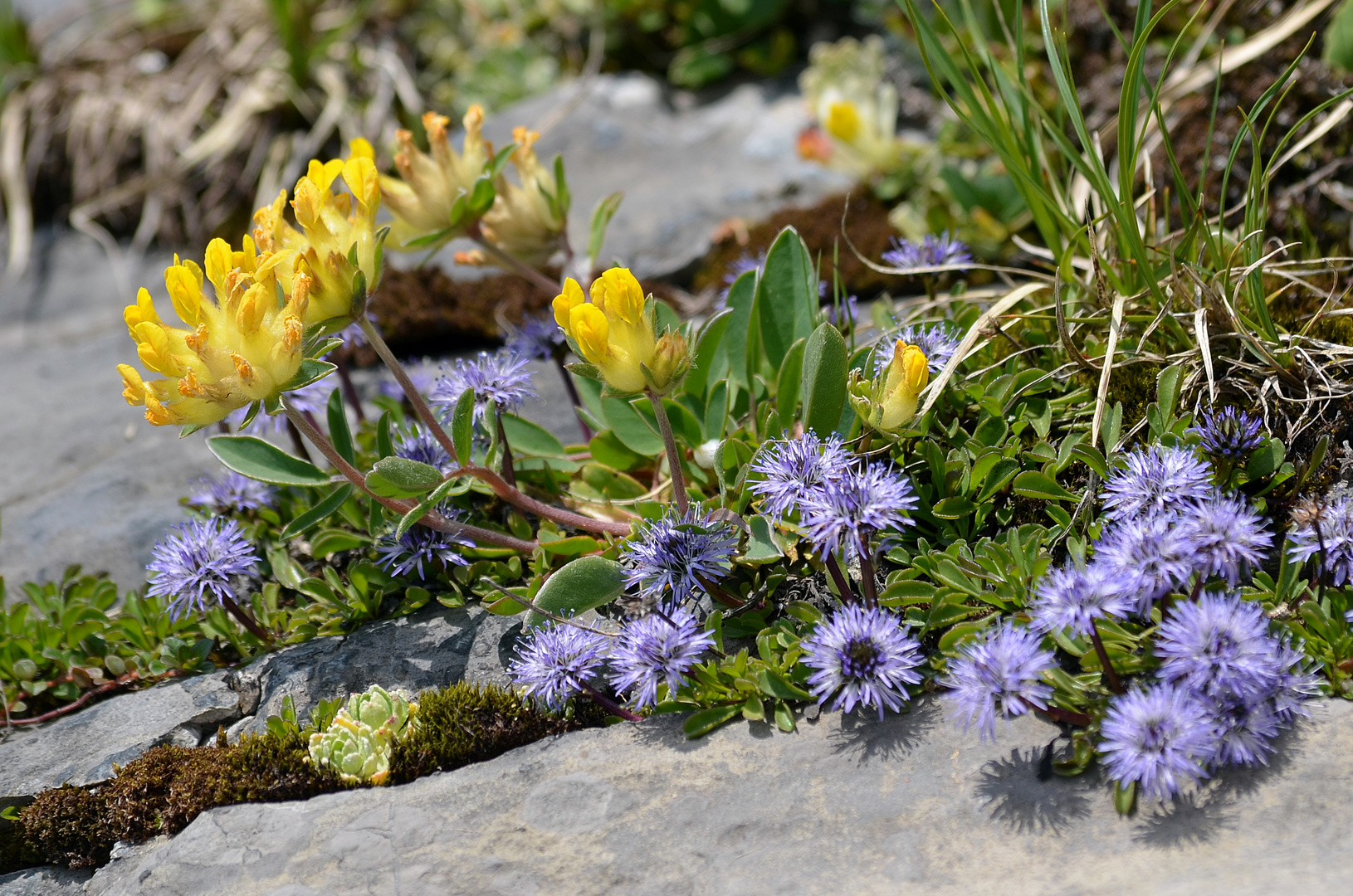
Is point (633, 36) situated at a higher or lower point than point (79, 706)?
higher

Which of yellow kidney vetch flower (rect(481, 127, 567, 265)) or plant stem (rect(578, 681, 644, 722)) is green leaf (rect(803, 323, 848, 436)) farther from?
yellow kidney vetch flower (rect(481, 127, 567, 265))

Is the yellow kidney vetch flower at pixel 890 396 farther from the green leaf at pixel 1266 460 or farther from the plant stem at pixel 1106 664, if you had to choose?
the green leaf at pixel 1266 460

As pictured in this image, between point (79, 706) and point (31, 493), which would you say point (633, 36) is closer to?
point (31, 493)

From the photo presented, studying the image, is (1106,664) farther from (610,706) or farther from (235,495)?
(235,495)

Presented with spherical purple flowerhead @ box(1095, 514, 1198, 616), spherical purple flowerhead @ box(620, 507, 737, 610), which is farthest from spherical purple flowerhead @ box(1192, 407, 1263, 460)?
spherical purple flowerhead @ box(620, 507, 737, 610)

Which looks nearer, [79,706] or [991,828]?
[991,828]

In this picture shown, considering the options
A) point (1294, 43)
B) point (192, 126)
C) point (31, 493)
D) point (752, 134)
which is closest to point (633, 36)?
point (752, 134)
